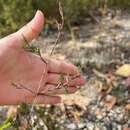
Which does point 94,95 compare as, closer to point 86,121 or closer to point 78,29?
point 86,121

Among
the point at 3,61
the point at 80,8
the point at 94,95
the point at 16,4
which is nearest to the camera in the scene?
the point at 3,61

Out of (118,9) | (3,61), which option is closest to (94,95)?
(3,61)

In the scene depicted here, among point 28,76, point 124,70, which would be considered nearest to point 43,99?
point 28,76

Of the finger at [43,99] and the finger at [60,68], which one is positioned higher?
the finger at [60,68]

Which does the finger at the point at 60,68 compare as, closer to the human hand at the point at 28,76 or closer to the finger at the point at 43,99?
the human hand at the point at 28,76

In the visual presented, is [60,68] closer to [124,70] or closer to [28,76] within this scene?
[28,76]

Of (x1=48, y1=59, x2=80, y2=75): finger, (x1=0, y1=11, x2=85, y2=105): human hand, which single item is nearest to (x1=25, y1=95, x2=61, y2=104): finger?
(x1=0, y1=11, x2=85, y2=105): human hand

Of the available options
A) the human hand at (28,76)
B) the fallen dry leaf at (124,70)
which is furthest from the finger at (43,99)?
the fallen dry leaf at (124,70)

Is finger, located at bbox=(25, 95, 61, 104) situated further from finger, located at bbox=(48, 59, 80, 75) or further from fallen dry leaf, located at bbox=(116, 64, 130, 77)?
fallen dry leaf, located at bbox=(116, 64, 130, 77)

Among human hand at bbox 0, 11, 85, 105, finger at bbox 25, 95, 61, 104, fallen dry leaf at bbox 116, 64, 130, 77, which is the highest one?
human hand at bbox 0, 11, 85, 105
